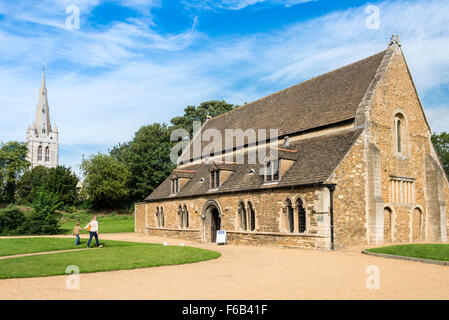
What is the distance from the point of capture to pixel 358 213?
870 inches

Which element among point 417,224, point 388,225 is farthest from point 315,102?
point 417,224

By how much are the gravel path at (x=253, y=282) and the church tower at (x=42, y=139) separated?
375 ft

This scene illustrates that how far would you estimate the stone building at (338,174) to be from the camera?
21.7 metres

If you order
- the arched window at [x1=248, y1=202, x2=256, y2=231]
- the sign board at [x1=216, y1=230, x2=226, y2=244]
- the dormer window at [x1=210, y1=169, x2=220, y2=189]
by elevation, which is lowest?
the sign board at [x1=216, y1=230, x2=226, y2=244]

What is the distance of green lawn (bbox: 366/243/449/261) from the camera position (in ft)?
51.7

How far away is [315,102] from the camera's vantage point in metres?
28.0

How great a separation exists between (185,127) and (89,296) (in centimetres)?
5262

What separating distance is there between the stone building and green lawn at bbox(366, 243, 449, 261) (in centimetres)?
325

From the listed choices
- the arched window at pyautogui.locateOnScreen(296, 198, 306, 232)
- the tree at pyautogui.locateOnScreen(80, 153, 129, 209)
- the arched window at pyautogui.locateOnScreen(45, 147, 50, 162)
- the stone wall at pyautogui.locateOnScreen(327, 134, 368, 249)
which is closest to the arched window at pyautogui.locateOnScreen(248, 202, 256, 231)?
the arched window at pyautogui.locateOnScreen(296, 198, 306, 232)

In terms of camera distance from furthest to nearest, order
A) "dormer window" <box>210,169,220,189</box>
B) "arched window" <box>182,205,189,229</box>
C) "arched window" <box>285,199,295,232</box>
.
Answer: "arched window" <box>182,205,189,229</box>
"dormer window" <box>210,169,220,189</box>
"arched window" <box>285,199,295,232</box>

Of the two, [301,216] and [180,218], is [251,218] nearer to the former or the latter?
[301,216]

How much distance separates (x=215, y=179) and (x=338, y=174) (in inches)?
439

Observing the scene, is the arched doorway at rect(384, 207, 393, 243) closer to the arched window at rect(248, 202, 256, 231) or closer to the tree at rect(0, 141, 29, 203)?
the arched window at rect(248, 202, 256, 231)
